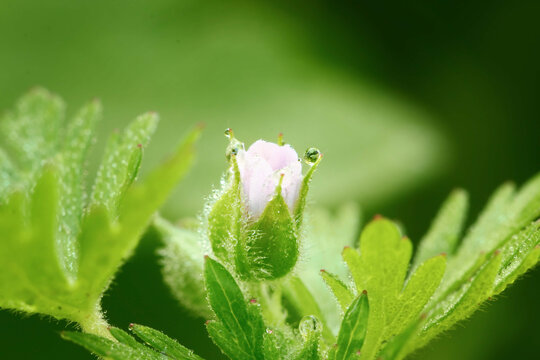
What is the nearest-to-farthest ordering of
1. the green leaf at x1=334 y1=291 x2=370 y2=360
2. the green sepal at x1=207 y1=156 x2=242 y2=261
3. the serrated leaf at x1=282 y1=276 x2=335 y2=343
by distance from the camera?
the green leaf at x1=334 y1=291 x2=370 y2=360 < the green sepal at x1=207 y1=156 x2=242 y2=261 < the serrated leaf at x1=282 y1=276 x2=335 y2=343

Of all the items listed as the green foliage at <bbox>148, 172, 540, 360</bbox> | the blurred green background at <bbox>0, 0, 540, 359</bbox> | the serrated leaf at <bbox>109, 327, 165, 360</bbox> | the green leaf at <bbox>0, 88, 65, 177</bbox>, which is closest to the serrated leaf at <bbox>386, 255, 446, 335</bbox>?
the green foliage at <bbox>148, 172, 540, 360</bbox>

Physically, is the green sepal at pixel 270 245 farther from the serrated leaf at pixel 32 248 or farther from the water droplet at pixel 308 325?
the serrated leaf at pixel 32 248

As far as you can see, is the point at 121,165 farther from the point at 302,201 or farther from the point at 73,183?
the point at 302,201

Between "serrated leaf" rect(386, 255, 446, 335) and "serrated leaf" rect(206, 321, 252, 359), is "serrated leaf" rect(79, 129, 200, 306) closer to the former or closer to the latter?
"serrated leaf" rect(206, 321, 252, 359)

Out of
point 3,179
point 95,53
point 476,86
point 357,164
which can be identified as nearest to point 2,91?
point 95,53

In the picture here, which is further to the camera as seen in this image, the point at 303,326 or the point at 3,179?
the point at 3,179

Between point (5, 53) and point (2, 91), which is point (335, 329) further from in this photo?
point (5, 53)
